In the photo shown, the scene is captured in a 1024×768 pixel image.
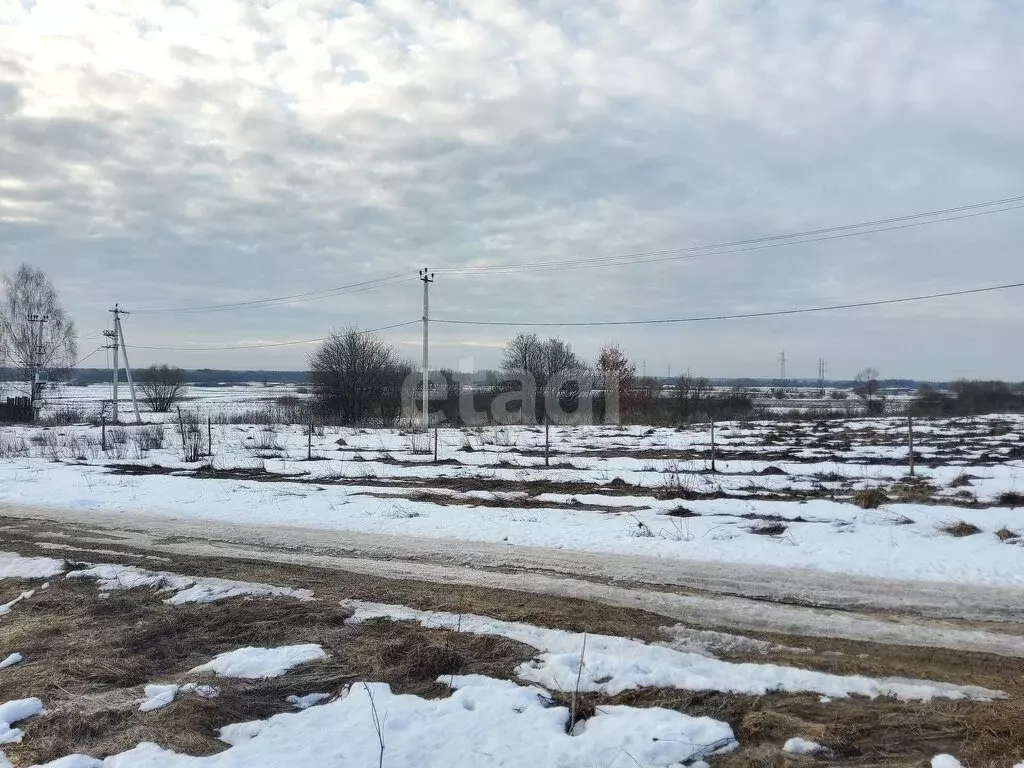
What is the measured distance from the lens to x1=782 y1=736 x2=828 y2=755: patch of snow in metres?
3.64

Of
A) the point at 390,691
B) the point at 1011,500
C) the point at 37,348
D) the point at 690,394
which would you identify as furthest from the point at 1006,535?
the point at 37,348

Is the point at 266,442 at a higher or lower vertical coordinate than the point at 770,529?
higher

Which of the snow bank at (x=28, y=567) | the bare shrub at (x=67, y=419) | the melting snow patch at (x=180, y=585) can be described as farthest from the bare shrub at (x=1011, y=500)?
the bare shrub at (x=67, y=419)

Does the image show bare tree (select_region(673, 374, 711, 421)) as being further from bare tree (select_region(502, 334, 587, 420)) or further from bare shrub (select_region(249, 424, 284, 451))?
bare shrub (select_region(249, 424, 284, 451))

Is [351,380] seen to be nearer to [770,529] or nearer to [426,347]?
[426,347]

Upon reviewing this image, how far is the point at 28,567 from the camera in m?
8.03

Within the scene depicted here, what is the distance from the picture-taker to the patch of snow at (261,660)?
479cm

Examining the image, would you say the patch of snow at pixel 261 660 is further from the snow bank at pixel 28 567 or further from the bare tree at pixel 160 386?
the bare tree at pixel 160 386

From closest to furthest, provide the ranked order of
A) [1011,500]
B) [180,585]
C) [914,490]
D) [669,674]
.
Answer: [669,674] < [180,585] < [1011,500] < [914,490]

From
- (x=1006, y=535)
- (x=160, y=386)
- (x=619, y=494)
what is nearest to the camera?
(x=1006, y=535)

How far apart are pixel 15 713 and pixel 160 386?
5581 centimetres

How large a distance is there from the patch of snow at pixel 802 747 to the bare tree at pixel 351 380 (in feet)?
137

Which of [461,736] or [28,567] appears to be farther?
[28,567]

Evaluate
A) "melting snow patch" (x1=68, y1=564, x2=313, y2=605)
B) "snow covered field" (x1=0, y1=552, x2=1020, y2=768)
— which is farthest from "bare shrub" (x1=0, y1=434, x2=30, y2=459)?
"snow covered field" (x1=0, y1=552, x2=1020, y2=768)
